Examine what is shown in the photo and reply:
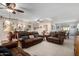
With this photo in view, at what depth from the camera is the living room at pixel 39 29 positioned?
2100 millimetres

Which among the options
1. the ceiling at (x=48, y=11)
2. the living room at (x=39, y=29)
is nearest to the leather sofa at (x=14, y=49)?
the living room at (x=39, y=29)

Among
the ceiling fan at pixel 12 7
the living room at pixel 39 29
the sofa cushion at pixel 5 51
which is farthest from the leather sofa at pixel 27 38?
the ceiling fan at pixel 12 7

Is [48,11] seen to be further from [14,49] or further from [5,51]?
[5,51]

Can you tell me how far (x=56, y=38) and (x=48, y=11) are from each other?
1.79ft

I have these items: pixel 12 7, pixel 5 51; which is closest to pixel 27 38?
pixel 5 51

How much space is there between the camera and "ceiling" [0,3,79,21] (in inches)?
82.0

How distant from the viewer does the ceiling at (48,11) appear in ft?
6.83

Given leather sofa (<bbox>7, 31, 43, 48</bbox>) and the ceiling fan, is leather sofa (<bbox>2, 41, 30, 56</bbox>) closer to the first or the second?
leather sofa (<bbox>7, 31, 43, 48</bbox>)

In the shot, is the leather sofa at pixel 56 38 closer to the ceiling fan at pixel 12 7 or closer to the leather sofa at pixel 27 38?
the leather sofa at pixel 27 38

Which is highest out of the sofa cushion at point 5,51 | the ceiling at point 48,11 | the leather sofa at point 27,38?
the ceiling at point 48,11

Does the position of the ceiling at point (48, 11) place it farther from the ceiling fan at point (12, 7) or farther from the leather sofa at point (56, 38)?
the leather sofa at point (56, 38)

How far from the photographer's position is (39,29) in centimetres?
219

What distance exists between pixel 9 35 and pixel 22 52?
1.37 feet

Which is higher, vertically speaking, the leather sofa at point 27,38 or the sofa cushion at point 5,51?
the leather sofa at point 27,38
